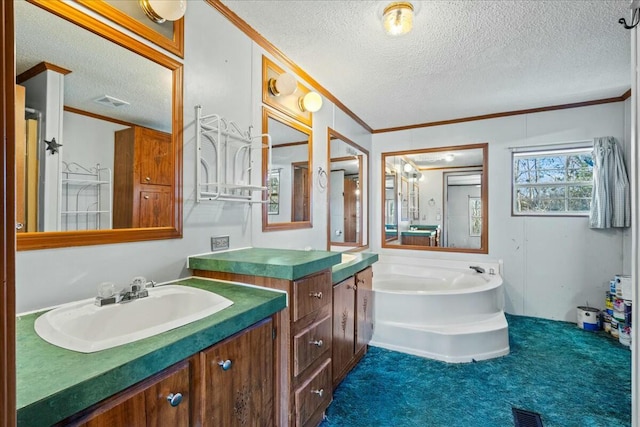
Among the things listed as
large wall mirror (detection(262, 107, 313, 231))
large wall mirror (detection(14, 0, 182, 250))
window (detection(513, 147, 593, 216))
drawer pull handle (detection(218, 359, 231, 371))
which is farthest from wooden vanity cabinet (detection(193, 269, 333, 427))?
window (detection(513, 147, 593, 216))

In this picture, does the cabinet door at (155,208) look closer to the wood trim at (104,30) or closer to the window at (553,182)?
the wood trim at (104,30)

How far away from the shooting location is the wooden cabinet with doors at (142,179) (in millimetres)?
1271

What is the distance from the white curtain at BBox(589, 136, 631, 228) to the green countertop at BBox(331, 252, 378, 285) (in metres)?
2.51

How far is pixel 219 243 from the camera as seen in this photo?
1.72 metres

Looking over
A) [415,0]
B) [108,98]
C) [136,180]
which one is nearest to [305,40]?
[415,0]

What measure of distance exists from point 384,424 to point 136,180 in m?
1.83

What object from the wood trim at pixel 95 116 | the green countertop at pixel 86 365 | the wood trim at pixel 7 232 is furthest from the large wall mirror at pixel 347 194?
the wood trim at pixel 7 232

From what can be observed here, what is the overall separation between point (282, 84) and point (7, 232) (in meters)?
2.02

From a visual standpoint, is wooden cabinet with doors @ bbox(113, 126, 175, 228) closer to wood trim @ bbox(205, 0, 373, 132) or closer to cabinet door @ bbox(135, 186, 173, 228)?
cabinet door @ bbox(135, 186, 173, 228)

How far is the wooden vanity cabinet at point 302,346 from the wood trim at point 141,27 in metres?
1.13

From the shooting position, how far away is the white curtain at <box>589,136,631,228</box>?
297 centimetres

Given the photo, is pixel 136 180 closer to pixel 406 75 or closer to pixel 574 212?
pixel 406 75

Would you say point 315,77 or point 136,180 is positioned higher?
point 315,77

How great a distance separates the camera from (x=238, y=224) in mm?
1879
